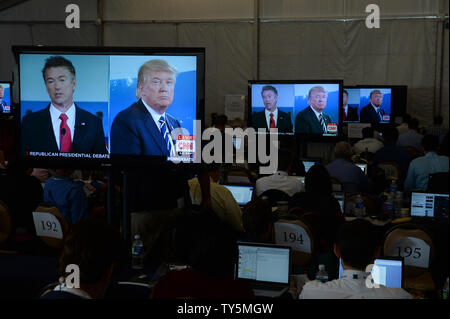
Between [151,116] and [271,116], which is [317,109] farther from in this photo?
[151,116]

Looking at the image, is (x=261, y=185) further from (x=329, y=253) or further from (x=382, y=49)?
(x=382, y=49)

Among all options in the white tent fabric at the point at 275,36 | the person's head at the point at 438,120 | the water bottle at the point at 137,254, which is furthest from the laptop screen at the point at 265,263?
the white tent fabric at the point at 275,36

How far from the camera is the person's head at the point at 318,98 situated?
10.5m

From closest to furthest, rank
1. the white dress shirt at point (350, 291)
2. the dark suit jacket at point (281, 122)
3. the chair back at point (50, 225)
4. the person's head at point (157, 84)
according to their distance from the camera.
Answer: the white dress shirt at point (350, 291) < the person's head at point (157, 84) < the chair back at point (50, 225) < the dark suit jacket at point (281, 122)

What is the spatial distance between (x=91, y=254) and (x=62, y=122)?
1.32 metres

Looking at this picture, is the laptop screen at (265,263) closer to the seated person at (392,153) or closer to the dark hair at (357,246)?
the dark hair at (357,246)

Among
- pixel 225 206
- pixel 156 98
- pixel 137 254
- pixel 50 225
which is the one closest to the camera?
pixel 156 98

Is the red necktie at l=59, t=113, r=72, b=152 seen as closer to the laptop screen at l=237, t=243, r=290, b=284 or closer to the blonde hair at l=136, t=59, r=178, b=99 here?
the blonde hair at l=136, t=59, r=178, b=99

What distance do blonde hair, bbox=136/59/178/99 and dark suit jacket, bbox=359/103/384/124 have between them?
36.9 feet

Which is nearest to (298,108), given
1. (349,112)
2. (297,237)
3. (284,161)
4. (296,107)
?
(296,107)

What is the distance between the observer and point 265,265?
387 cm

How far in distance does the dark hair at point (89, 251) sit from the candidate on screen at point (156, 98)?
3.21 ft

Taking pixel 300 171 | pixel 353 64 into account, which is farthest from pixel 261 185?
pixel 353 64

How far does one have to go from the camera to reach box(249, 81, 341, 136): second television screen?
1043cm
